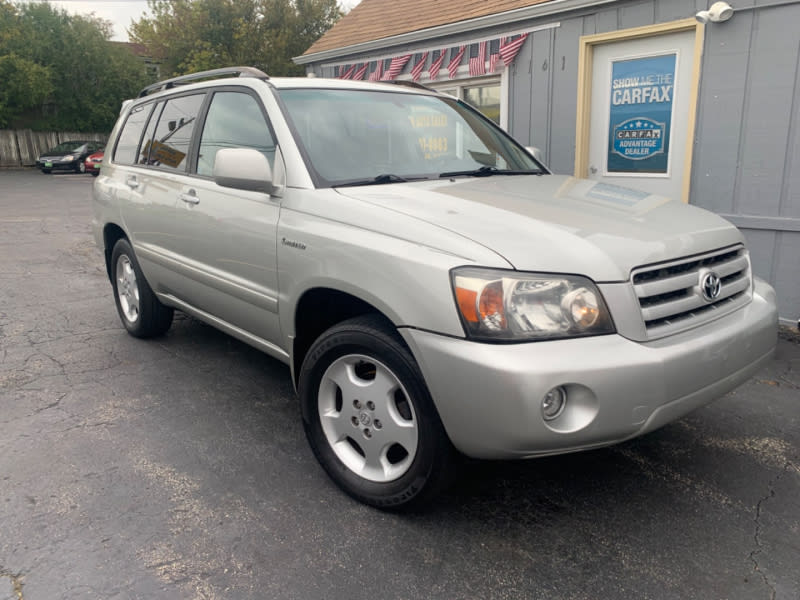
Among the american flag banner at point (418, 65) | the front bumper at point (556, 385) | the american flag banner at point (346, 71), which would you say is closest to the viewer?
the front bumper at point (556, 385)

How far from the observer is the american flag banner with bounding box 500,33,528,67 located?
731 cm

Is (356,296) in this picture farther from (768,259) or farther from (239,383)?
(768,259)

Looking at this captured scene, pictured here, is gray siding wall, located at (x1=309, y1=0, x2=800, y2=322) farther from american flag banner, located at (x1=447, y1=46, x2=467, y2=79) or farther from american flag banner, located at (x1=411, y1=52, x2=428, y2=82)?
american flag banner, located at (x1=411, y1=52, x2=428, y2=82)

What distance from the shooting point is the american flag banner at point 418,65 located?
8555 millimetres

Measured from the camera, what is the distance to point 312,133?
319 cm

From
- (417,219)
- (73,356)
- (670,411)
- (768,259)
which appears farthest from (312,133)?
(768,259)

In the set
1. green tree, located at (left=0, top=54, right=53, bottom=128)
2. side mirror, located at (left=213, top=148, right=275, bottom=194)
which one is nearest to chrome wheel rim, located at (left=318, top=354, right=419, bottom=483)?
side mirror, located at (left=213, top=148, right=275, bottom=194)

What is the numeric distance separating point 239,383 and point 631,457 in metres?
2.41

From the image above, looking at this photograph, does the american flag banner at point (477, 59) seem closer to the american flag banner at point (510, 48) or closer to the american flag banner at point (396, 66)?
the american flag banner at point (510, 48)

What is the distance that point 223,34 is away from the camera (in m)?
32.6

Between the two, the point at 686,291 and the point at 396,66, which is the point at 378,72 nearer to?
the point at 396,66

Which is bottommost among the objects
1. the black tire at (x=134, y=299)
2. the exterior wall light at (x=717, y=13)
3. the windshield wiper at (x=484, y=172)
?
the black tire at (x=134, y=299)

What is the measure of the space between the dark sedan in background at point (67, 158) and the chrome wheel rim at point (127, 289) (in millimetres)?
25062

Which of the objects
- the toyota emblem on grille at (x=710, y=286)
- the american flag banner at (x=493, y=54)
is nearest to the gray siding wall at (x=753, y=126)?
the american flag banner at (x=493, y=54)
